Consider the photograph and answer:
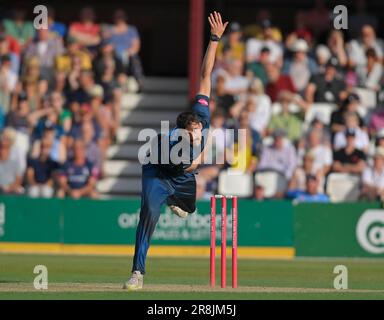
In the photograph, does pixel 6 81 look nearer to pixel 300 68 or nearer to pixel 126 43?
pixel 126 43

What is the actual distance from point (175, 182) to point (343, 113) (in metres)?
10.7

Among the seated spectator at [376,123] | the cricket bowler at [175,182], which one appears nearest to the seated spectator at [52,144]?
the seated spectator at [376,123]

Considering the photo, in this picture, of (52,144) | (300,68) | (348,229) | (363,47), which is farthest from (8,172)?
(363,47)

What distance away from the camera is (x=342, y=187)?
23.3m

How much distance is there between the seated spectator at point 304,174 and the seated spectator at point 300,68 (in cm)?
231

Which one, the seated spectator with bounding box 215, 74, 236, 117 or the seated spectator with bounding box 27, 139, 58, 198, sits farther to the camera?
the seated spectator with bounding box 215, 74, 236, 117

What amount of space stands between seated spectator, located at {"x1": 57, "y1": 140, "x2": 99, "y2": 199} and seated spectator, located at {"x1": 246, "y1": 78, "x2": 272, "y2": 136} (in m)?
3.40

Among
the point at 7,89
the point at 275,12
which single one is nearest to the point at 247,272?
the point at 7,89

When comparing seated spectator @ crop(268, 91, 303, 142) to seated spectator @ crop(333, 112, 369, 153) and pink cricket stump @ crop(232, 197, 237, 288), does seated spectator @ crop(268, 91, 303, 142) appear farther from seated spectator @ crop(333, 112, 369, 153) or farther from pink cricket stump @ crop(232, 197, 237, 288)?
pink cricket stump @ crop(232, 197, 237, 288)

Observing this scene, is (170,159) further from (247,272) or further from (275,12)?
(275,12)

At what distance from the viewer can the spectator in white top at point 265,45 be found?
25422 mm

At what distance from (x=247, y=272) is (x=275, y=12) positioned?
1212 cm

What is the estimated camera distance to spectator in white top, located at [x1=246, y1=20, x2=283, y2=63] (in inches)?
1001

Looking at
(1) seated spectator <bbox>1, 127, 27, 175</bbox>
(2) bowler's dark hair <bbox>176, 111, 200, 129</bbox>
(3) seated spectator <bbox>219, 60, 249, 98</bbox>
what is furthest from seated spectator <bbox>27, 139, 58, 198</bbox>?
(2) bowler's dark hair <bbox>176, 111, 200, 129</bbox>
